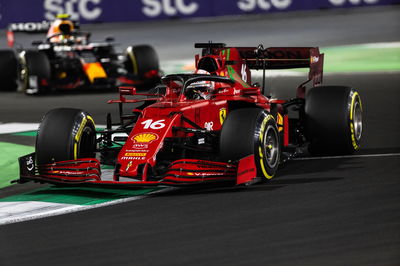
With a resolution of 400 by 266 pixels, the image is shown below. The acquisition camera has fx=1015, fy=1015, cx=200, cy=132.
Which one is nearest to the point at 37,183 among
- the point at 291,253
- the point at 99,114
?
the point at 291,253

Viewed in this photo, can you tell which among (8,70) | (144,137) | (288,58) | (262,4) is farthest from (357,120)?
(262,4)

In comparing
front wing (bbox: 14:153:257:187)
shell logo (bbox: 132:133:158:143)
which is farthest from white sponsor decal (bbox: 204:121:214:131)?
front wing (bbox: 14:153:257:187)

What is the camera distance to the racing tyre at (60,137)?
996 centimetres

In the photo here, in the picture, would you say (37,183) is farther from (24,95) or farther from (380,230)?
(24,95)

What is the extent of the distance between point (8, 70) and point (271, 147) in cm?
1356

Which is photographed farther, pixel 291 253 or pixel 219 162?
pixel 219 162

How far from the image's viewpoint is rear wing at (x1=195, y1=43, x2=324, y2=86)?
11.8 metres

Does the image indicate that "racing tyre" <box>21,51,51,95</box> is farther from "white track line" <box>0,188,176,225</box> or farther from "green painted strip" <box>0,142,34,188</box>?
"white track line" <box>0,188,176,225</box>

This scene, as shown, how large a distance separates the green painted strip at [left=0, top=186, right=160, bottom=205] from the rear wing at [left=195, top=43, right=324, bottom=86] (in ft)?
8.41

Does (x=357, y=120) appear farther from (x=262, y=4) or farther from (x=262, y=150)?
(x=262, y=4)

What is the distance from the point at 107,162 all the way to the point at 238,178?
1.56 m

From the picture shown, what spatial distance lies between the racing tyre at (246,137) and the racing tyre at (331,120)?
1.52 meters

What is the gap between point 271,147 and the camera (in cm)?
1001

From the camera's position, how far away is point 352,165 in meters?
10.8
